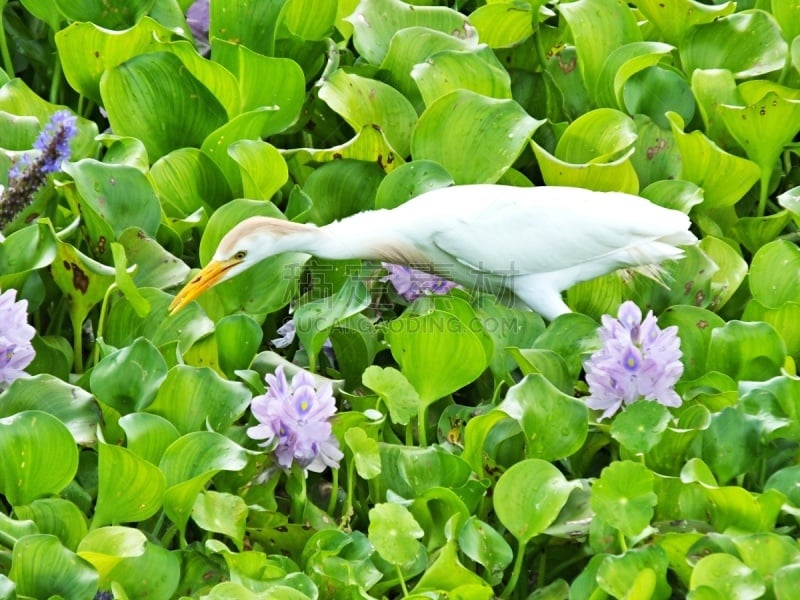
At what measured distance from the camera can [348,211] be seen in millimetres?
2570

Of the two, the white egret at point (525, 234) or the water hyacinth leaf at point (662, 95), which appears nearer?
the white egret at point (525, 234)

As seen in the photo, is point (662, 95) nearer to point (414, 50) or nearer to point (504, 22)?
point (504, 22)

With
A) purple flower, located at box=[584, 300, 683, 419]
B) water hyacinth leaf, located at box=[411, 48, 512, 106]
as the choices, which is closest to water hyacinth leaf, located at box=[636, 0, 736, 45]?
water hyacinth leaf, located at box=[411, 48, 512, 106]

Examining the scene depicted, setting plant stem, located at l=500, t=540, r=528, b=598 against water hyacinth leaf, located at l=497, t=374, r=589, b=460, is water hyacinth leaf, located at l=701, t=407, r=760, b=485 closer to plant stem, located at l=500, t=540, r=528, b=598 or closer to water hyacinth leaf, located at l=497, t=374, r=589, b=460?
water hyacinth leaf, located at l=497, t=374, r=589, b=460

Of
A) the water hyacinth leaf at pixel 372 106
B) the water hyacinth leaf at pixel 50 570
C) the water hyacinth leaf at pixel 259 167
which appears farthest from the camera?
the water hyacinth leaf at pixel 372 106

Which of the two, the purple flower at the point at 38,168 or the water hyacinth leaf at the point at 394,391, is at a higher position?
the purple flower at the point at 38,168

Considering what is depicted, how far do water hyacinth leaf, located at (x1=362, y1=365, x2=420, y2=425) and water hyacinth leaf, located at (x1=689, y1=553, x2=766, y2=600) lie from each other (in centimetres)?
51

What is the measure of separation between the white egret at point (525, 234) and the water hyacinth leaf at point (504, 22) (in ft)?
1.82

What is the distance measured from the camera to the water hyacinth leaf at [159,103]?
253cm

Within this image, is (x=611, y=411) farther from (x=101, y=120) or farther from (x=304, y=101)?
(x=101, y=120)

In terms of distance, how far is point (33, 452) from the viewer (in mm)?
1765

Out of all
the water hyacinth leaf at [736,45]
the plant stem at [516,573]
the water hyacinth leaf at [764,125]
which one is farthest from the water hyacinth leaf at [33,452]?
the water hyacinth leaf at [736,45]

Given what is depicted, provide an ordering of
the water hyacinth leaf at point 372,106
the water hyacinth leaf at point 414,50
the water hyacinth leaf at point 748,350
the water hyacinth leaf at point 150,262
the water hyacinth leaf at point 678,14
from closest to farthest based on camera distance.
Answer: the water hyacinth leaf at point 748,350 → the water hyacinth leaf at point 150,262 → the water hyacinth leaf at point 372,106 → the water hyacinth leaf at point 414,50 → the water hyacinth leaf at point 678,14

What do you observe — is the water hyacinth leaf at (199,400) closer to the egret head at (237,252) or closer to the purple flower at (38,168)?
the egret head at (237,252)
